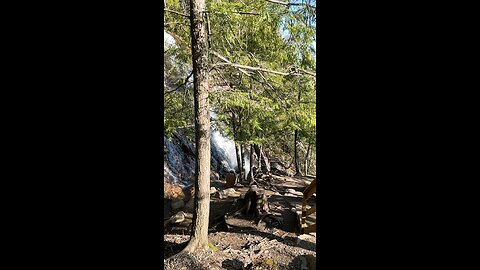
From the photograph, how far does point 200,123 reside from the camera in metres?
5.11

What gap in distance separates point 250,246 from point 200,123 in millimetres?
2364

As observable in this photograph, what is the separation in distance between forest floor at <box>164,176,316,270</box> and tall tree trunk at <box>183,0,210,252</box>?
315 mm

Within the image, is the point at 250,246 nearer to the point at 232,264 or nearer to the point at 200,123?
the point at 232,264

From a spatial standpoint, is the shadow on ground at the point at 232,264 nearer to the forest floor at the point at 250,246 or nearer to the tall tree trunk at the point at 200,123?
the forest floor at the point at 250,246

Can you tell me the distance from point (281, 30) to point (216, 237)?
4002 mm

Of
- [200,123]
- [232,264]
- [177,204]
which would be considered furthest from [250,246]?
[177,204]

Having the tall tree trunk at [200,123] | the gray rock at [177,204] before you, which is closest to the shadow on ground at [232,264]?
the tall tree trunk at [200,123]

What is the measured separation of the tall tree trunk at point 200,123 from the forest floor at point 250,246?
0.32 metres

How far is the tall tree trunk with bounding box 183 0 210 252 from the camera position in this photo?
493 cm

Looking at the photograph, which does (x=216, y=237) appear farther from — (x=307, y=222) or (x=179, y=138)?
(x=179, y=138)
